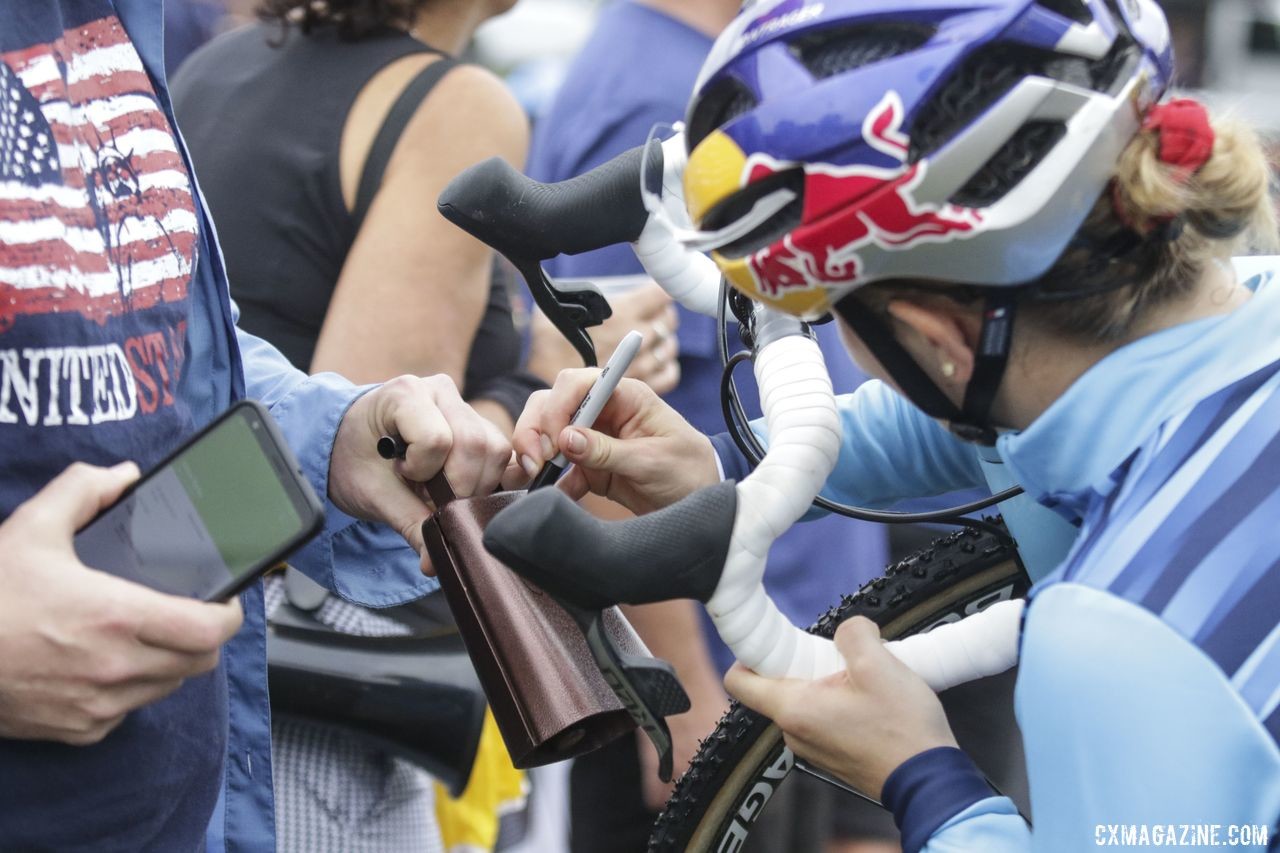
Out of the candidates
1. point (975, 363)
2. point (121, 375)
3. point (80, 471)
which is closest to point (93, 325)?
point (121, 375)

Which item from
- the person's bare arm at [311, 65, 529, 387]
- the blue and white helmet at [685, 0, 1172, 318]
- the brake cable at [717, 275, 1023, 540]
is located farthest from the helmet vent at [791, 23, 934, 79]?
the person's bare arm at [311, 65, 529, 387]

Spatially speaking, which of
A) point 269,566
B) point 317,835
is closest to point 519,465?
point 269,566

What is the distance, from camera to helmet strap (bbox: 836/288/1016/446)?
3.99 ft

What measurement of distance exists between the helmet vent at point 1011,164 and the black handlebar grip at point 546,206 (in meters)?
0.40

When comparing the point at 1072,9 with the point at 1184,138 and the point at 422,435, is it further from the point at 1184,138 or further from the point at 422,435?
the point at 422,435

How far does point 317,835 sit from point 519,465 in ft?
2.86

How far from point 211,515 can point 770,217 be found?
52cm

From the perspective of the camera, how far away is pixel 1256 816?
1043 millimetres

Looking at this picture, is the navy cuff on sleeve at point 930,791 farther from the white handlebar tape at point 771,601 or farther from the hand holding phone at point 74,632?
the hand holding phone at point 74,632

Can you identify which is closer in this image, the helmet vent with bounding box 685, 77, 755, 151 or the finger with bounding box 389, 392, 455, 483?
the helmet vent with bounding box 685, 77, 755, 151

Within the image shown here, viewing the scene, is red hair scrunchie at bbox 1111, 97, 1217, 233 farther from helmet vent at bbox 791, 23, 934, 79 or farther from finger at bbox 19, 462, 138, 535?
finger at bbox 19, 462, 138, 535

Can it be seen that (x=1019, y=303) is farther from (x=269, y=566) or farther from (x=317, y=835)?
(x=317, y=835)

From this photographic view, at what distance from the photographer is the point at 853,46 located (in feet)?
3.88

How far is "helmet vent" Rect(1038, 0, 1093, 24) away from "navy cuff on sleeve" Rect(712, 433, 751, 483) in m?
0.68
